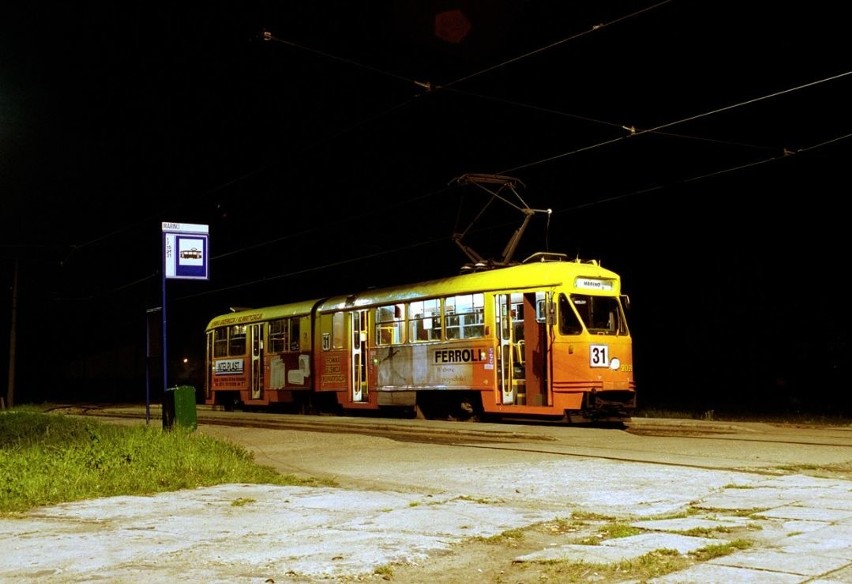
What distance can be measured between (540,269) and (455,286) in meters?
2.53

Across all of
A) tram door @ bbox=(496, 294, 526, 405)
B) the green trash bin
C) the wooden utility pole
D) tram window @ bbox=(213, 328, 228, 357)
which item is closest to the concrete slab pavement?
the green trash bin

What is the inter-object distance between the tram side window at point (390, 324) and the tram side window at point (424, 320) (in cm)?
36

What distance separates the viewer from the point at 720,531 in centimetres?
633

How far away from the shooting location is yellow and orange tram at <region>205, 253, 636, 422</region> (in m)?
17.8

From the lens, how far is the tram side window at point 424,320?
2067 cm

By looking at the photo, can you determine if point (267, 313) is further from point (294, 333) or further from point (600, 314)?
point (600, 314)

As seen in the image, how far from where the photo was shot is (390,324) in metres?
22.2

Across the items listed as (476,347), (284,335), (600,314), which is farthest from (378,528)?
(284,335)

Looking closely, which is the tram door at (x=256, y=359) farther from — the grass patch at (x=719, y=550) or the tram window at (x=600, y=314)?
the grass patch at (x=719, y=550)

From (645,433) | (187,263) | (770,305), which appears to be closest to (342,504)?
(645,433)

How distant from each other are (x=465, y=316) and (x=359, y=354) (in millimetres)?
4658

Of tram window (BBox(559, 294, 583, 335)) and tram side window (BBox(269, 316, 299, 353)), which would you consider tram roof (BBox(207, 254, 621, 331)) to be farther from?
tram side window (BBox(269, 316, 299, 353))

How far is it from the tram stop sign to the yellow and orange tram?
5110 millimetres

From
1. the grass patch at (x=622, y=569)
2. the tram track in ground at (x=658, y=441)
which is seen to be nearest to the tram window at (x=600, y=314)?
the tram track in ground at (x=658, y=441)
